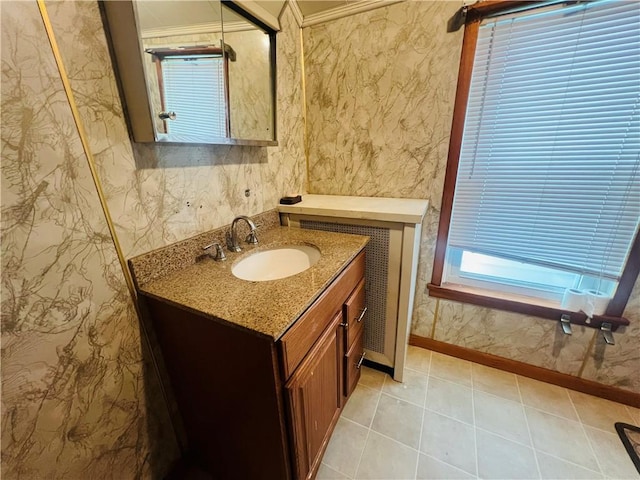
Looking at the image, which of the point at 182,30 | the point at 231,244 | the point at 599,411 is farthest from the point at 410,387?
the point at 182,30

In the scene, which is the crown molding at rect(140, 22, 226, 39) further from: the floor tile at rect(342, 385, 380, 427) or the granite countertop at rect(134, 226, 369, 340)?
the floor tile at rect(342, 385, 380, 427)

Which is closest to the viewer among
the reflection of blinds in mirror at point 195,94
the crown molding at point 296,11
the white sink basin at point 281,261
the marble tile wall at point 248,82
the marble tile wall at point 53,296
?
the marble tile wall at point 53,296

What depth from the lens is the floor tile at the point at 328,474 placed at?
3.45 feet

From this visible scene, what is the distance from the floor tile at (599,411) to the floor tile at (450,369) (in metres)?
0.49

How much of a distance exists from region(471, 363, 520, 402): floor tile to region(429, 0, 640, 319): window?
0.43 metres

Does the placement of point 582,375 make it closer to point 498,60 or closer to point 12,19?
point 498,60

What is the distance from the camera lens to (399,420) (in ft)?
4.17

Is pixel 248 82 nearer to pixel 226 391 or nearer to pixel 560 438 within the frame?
pixel 226 391

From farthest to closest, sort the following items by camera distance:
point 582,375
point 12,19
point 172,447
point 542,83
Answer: point 582,375
point 542,83
point 172,447
point 12,19

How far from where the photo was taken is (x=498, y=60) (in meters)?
1.18

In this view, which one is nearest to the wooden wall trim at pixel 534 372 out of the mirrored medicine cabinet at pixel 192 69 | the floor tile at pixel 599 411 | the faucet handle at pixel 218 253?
the floor tile at pixel 599 411

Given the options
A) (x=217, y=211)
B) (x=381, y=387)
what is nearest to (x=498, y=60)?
(x=217, y=211)

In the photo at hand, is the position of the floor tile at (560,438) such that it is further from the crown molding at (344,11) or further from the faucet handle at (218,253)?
the crown molding at (344,11)

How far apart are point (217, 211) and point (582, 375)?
6.73 feet
